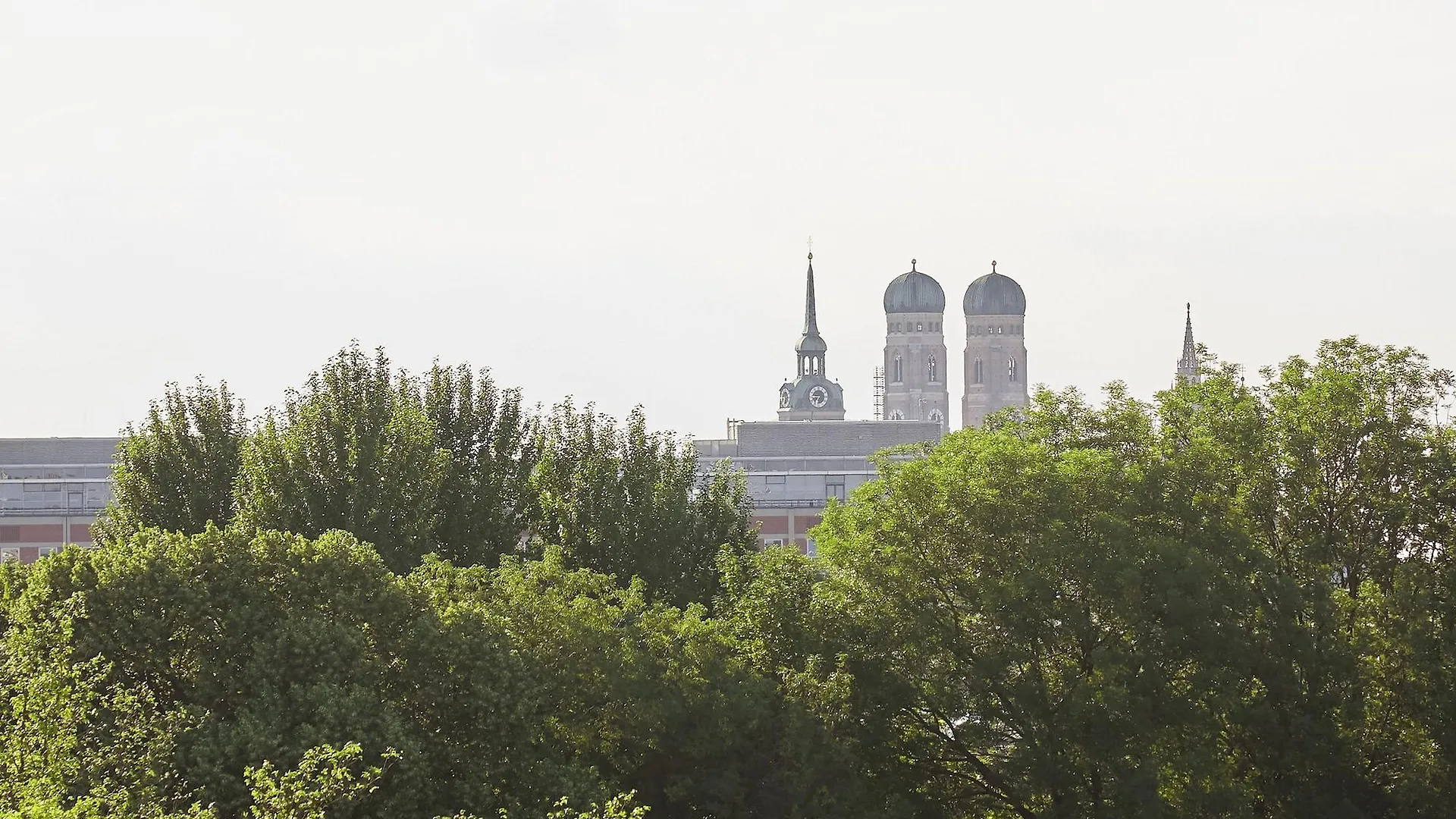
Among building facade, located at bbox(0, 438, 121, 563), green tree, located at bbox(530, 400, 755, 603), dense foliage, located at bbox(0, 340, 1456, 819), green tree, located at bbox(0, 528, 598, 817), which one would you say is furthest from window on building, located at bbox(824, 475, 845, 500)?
green tree, located at bbox(0, 528, 598, 817)

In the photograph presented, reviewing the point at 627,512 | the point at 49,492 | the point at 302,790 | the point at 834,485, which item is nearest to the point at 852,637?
the point at 627,512

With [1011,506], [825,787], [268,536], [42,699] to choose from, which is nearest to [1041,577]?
[1011,506]

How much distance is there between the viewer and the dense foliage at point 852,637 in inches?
1112

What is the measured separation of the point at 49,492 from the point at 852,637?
11455 centimetres

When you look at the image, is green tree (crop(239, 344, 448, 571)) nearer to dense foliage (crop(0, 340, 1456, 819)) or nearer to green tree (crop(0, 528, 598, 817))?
dense foliage (crop(0, 340, 1456, 819))

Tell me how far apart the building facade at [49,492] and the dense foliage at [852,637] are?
4122 centimetres

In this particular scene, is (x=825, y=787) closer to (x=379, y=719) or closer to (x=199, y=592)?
(x=379, y=719)

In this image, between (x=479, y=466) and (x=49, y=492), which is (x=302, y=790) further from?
(x=49, y=492)

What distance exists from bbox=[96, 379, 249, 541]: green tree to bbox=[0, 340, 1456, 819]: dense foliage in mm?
410

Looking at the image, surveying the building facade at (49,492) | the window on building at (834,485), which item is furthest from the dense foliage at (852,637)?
the window on building at (834,485)

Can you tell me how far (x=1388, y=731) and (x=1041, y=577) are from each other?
8.13m

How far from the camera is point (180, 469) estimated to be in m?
45.7

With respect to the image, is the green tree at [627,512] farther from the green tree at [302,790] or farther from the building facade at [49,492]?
the building facade at [49,492]

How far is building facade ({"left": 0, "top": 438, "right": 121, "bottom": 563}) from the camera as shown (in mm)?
113812
